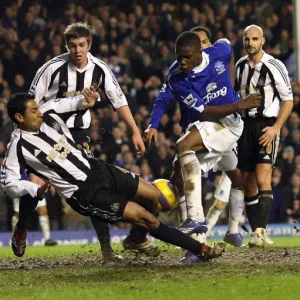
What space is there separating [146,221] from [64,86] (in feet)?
6.56

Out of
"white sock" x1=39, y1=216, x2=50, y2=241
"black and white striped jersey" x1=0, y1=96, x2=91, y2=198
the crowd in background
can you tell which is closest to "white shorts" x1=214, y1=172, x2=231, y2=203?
"black and white striped jersey" x1=0, y1=96, x2=91, y2=198

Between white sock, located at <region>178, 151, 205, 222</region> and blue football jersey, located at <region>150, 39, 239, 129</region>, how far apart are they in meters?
0.54

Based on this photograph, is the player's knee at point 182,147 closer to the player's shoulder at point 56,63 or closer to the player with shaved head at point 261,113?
the player's shoulder at point 56,63

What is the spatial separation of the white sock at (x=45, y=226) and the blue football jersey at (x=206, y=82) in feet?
23.6

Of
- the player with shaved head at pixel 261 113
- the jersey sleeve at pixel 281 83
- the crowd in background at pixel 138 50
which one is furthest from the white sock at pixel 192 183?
the crowd in background at pixel 138 50

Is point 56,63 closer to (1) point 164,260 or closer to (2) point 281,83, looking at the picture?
(1) point 164,260

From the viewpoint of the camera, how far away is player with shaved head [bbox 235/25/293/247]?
1143 cm

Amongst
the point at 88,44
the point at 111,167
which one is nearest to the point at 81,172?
the point at 111,167

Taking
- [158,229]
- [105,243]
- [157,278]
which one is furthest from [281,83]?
[157,278]

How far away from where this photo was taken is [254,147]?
1175 centimetres

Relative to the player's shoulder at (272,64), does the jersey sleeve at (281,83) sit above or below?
below

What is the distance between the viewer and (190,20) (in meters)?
22.3

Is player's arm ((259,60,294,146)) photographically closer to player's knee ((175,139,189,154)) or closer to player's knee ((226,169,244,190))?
player's knee ((226,169,244,190))

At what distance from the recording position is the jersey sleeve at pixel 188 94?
10047 millimetres
